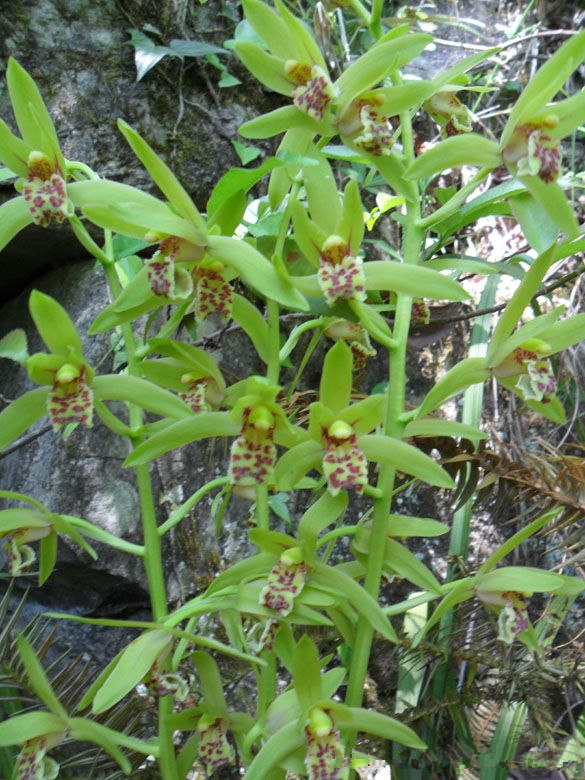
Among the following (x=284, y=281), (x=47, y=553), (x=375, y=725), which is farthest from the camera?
(x=47, y=553)

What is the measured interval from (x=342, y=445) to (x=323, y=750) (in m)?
0.41

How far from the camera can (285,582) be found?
39.8 inches

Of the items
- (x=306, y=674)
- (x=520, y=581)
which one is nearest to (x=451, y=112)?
(x=520, y=581)

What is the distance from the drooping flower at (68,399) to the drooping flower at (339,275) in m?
0.36

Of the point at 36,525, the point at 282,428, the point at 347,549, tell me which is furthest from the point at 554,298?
the point at 36,525

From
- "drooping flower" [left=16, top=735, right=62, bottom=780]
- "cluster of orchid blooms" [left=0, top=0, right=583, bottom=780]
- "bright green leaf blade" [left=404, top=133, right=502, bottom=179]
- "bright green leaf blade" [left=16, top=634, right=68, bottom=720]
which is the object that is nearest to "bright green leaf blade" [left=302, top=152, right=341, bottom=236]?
"cluster of orchid blooms" [left=0, top=0, right=583, bottom=780]

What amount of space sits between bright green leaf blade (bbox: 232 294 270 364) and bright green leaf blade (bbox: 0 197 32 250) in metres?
0.33

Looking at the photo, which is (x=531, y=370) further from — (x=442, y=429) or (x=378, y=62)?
(x=378, y=62)

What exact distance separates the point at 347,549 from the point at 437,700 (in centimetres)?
65

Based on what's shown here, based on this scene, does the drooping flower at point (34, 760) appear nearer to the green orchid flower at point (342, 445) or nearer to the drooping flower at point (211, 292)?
the green orchid flower at point (342, 445)

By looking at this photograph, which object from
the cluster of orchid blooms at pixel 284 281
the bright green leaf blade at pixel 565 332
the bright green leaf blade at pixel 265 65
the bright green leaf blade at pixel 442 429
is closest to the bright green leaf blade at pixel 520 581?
the cluster of orchid blooms at pixel 284 281

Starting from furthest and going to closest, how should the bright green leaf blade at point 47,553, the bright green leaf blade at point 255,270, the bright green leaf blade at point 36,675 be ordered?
the bright green leaf blade at point 47,553 < the bright green leaf blade at point 36,675 < the bright green leaf blade at point 255,270

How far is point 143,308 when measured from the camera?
1.07 meters

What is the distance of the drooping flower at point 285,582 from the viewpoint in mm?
989
